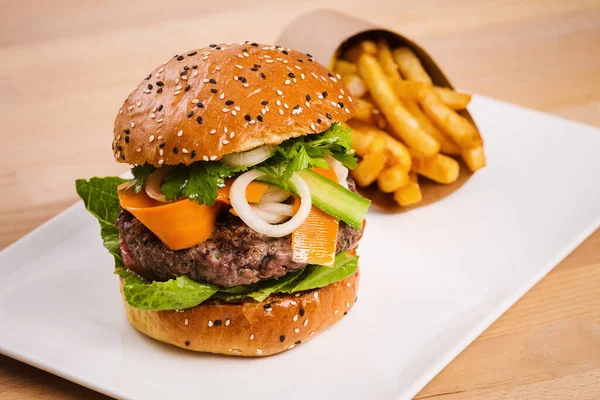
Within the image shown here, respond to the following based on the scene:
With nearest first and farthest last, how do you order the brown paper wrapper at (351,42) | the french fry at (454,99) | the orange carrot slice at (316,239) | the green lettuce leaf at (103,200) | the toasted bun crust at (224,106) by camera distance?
1. the toasted bun crust at (224,106)
2. the orange carrot slice at (316,239)
3. the green lettuce leaf at (103,200)
4. the french fry at (454,99)
5. the brown paper wrapper at (351,42)

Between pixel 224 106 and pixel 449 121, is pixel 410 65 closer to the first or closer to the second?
pixel 449 121

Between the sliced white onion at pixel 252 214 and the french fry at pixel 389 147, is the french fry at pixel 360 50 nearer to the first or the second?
the french fry at pixel 389 147

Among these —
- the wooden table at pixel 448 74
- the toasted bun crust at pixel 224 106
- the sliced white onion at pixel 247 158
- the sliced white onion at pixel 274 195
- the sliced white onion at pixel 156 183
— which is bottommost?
the wooden table at pixel 448 74

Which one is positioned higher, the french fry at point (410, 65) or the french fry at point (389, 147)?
the french fry at point (410, 65)

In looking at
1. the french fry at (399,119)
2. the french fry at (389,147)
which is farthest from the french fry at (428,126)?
the french fry at (389,147)

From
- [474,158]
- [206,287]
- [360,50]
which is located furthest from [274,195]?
[360,50]

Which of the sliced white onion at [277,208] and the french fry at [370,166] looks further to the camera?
the french fry at [370,166]

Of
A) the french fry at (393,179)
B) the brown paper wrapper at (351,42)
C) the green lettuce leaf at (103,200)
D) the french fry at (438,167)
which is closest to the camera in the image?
the green lettuce leaf at (103,200)
